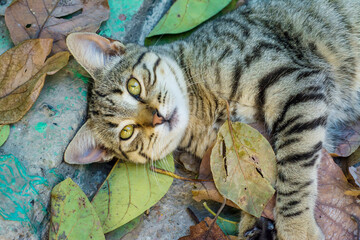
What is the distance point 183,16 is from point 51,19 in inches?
40.5

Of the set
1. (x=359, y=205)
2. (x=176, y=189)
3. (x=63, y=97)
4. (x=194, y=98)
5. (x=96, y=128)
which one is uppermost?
(x=63, y=97)

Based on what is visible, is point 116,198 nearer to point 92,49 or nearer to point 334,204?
point 92,49

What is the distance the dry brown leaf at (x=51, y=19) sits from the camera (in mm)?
2580

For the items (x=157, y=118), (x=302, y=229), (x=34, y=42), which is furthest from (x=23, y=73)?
(x=302, y=229)

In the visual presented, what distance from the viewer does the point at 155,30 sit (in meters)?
2.93

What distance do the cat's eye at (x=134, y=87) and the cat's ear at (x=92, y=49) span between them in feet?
0.94

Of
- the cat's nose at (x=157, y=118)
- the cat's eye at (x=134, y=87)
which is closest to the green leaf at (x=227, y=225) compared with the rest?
the cat's nose at (x=157, y=118)

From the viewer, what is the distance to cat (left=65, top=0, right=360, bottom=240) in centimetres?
221

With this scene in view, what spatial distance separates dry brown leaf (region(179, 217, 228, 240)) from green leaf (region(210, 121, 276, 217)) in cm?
20

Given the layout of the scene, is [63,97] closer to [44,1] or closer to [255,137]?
[44,1]

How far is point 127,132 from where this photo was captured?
2381 mm

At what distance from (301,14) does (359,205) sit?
1356 millimetres

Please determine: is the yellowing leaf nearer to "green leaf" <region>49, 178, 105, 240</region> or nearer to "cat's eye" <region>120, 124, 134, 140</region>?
"cat's eye" <region>120, 124, 134, 140</region>

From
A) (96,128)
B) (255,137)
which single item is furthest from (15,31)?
(255,137)
